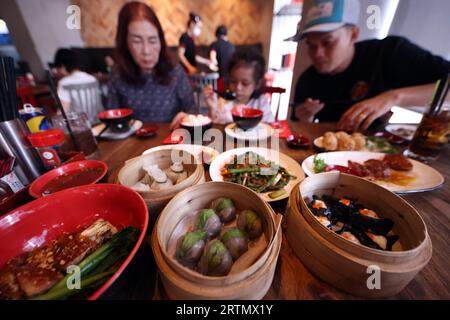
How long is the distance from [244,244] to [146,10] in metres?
2.25

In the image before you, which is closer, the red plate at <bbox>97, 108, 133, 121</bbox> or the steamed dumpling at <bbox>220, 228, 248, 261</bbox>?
the steamed dumpling at <bbox>220, 228, 248, 261</bbox>

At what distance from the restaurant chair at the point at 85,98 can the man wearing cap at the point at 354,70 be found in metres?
2.87

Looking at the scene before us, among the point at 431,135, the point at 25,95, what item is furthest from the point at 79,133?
the point at 25,95

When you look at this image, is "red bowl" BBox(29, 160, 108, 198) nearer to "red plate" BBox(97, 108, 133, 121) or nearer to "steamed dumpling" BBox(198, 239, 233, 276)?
"steamed dumpling" BBox(198, 239, 233, 276)

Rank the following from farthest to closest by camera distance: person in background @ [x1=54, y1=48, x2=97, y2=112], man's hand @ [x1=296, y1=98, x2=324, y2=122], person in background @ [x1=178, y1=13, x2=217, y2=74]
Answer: person in background @ [x1=178, y1=13, x2=217, y2=74] < person in background @ [x1=54, y1=48, x2=97, y2=112] < man's hand @ [x1=296, y1=98, x2=324, y2=122]

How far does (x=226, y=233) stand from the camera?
58 centimetres

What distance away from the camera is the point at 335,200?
2.29 feet

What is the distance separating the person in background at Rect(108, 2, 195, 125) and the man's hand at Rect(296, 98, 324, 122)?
1250 millimetres

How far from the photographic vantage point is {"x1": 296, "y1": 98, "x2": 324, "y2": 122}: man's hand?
1.90 metres

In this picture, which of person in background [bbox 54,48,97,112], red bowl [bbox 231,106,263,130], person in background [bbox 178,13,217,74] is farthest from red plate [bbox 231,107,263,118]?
person in background [bbox 178,13,217,74]

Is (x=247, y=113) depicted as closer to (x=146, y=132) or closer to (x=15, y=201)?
(x=146, y=132)
